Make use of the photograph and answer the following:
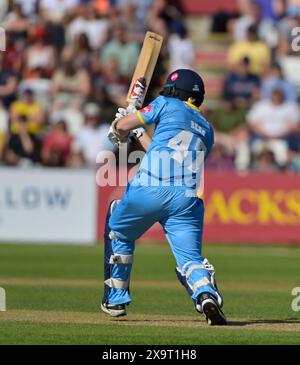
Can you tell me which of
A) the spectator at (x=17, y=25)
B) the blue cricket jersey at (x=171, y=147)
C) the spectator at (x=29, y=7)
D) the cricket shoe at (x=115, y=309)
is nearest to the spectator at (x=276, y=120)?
the spectator at (x=17, y=25)

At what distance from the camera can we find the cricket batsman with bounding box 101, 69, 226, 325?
28.2 ft

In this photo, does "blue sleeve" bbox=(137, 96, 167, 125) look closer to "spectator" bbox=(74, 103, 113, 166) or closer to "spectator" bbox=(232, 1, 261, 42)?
"spectator" bbox=(74, 103, 113, 166)

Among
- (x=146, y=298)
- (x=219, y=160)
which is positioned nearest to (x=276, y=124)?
(x=219, y=160)

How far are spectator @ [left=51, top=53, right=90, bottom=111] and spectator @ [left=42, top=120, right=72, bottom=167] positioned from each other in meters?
1.32

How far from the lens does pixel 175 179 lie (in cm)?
864

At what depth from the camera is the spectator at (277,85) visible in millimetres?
21031

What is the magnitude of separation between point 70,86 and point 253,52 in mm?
3925

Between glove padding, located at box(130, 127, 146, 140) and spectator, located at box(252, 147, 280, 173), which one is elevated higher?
glove padding, located at box(130, 127, 146, 140)

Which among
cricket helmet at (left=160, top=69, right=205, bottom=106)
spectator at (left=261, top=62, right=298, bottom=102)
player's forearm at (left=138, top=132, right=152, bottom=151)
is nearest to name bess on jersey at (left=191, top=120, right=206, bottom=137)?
cricket helmet at (left=160, top=69, right=205, bottom=106)

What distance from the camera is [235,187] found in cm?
1920

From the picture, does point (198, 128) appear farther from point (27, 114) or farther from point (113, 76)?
point (113, 76)
